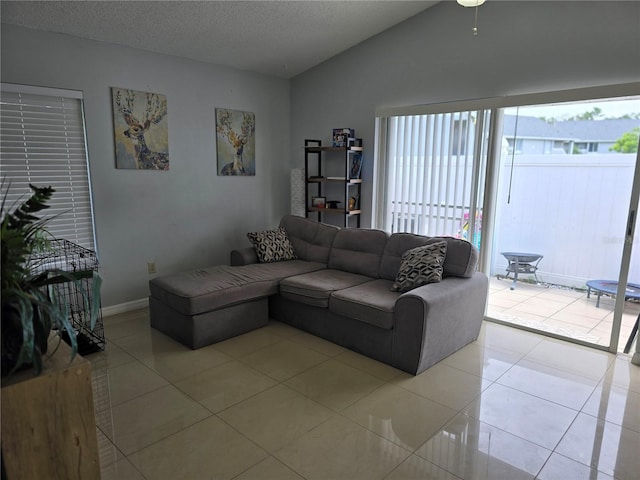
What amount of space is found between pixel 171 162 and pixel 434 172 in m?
2.68

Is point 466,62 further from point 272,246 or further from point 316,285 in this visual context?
point 272,246

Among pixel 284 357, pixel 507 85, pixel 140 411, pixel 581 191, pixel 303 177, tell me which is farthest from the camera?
pixel 303 177

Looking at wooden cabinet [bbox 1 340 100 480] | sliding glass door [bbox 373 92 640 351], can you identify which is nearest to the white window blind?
wooden cabinet [bbox 1 340 100 480]

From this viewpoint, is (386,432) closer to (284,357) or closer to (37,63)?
(284,357)

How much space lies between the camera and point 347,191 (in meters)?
4.55

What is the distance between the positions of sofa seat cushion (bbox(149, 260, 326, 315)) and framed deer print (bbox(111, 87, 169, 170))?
3.93ft

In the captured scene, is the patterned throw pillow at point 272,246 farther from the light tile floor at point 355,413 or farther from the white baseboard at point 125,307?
the white baseboard at point 125,307

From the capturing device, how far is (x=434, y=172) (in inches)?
163

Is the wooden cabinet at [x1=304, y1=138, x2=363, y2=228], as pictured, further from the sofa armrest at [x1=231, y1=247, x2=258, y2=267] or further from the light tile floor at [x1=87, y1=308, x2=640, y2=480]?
the light tile floor at [x1=87, y1=308, x2=640, y2=480]

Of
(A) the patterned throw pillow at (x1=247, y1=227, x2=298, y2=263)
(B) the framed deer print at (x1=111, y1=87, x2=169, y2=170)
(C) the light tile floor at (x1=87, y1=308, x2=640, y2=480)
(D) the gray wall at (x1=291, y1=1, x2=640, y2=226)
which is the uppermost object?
(D) the gray wall at (x1=291, y1=1, x2=640, y2=226)

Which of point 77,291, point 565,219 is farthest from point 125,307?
point 565,219

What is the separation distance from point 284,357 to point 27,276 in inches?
80.3

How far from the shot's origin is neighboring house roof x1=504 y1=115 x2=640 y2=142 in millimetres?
4598

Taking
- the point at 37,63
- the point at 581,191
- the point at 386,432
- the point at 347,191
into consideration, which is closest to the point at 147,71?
the point at 37,63
